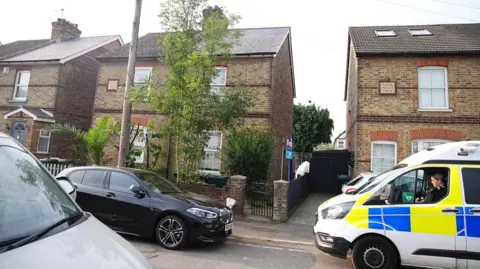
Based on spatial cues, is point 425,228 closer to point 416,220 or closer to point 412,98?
point 416,220

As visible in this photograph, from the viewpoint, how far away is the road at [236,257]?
523 centimetres

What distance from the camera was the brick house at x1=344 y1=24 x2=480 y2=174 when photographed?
11.9 meters

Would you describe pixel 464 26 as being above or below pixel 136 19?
above

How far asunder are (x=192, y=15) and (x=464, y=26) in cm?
1445

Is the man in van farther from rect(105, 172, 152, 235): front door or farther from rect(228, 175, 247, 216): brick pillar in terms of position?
rect(228, 175, 247, 216): brick pillar

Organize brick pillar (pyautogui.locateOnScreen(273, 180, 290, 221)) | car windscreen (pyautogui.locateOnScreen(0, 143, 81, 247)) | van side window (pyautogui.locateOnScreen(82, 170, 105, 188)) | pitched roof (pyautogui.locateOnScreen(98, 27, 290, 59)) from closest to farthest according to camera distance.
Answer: car windscreen (pyautogui.locateOnScreen(0, 143, 81, 247)), van side window (pyautogui.locateOnScreen(82, 170, 105, 188)), brick pillar (pyautogui.locateOnScreen(273, 180, 290, 221)), pitched roof (pyautogui.locateOnScreen(98, 27, 290, 59))

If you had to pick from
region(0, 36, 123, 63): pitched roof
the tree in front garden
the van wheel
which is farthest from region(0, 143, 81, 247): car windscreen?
region(0, 36, 123, 63): pitched roof

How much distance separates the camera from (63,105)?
60.0 feet

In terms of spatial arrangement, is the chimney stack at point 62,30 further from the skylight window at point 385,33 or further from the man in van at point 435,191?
the man in van at point 435,191

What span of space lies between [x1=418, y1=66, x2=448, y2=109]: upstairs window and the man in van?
8358 mm

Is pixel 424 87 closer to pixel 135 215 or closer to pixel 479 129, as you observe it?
pixel 479 129

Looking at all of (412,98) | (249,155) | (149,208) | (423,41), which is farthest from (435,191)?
(423,41)

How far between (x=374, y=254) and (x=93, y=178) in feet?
19.4

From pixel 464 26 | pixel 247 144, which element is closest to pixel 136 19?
pixel 247 144
